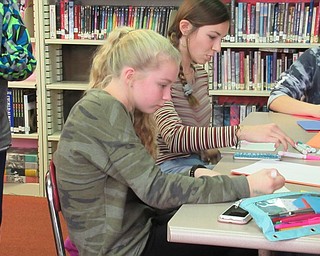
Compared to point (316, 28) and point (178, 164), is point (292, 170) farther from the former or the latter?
point (316, 28)

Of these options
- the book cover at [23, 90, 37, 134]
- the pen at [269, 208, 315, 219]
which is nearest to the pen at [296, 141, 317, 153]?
the pen at [269, 208, 315, 219]

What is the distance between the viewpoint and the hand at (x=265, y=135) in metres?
1.81

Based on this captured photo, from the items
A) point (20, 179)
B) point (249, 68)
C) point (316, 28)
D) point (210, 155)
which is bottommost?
point (20, 179)

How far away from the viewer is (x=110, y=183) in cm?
145

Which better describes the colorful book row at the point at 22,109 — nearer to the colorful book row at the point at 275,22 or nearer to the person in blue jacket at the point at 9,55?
the colorful book row at the point at 275,22

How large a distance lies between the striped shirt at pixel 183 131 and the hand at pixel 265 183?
19.0 inches

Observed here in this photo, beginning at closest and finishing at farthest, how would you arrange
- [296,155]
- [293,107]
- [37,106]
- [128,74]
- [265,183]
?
[265,183] < [128,74] < [296,155] < [293,107] < [37,106]

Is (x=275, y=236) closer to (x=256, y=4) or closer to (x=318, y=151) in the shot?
(x=318, y=151)

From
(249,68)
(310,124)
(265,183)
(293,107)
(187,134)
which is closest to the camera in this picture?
(265,183)

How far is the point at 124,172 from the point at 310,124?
1049 mm

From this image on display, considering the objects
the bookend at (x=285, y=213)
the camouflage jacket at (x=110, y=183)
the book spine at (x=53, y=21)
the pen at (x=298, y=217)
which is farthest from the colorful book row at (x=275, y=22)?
the pen at (x=298, y=217)

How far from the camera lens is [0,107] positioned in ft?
6.51

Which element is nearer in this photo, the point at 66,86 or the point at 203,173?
the point at 203,173

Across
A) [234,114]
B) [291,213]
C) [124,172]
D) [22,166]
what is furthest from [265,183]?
[22,166]
